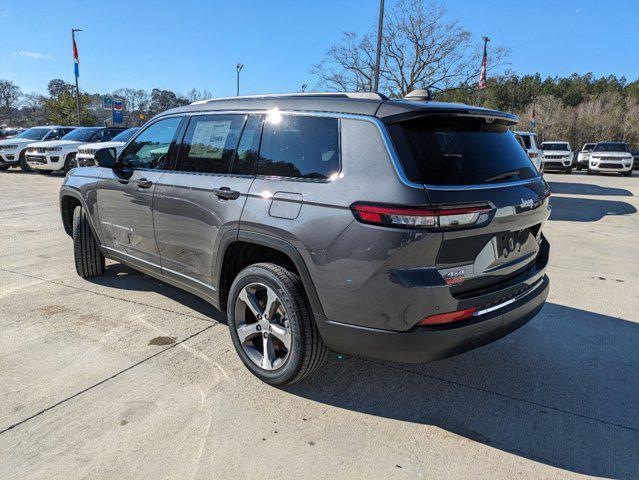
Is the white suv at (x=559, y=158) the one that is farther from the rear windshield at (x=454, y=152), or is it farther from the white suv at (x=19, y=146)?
the rear windshield at (x=454, y=152)

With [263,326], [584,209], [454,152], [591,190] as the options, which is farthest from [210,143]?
[591,190]

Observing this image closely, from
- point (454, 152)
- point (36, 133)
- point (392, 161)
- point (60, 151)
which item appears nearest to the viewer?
point (392, 161)

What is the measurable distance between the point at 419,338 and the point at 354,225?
0.66 meters

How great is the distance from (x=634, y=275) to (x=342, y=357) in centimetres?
433

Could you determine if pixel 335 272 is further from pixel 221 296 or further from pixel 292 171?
pixel 221 296

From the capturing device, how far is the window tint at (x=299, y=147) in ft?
8.73

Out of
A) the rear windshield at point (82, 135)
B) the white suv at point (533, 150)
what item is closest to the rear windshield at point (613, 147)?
the white suv at point (533, 150)

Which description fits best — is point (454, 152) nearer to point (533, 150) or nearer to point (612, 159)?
point (533, 150)

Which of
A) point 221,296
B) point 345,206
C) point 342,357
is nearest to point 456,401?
point 342,357

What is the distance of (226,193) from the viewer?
3104 millimetres

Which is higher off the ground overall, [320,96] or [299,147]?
[320,96]

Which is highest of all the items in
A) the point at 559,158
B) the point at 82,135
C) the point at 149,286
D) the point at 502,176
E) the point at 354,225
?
the point at 82,135

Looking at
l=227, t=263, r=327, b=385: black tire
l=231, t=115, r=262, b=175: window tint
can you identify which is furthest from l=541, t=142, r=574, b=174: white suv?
l=227, t=263, r=327, b=385: black tire

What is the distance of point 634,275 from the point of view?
5684 millimetres
